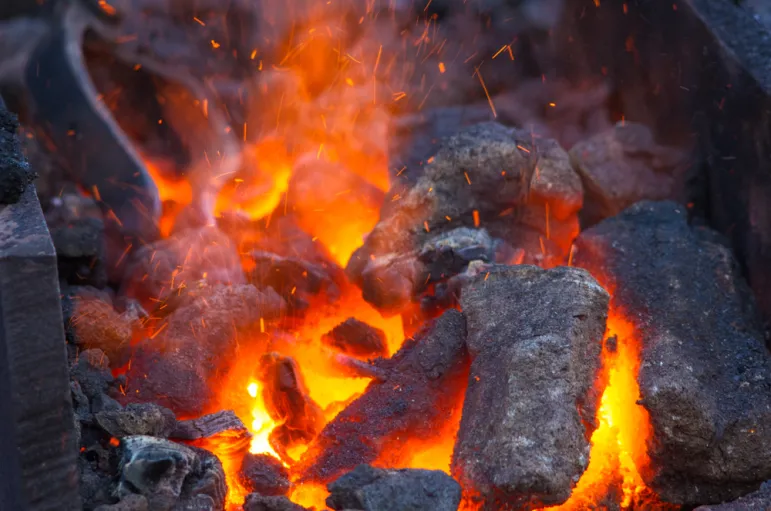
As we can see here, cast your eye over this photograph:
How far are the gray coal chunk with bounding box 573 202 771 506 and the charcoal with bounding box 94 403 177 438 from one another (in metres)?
1.67

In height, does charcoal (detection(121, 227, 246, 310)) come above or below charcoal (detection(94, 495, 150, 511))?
above

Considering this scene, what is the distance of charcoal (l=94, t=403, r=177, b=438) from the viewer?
2.47 metres

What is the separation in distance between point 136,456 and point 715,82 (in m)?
2.98

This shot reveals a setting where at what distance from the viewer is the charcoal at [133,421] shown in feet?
8.11

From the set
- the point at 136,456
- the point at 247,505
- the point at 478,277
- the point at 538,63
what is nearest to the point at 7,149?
the point at 136,456

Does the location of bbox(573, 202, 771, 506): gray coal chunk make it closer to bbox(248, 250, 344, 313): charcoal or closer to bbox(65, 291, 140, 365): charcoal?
bbox(248, 250, 344, 313): charcoal

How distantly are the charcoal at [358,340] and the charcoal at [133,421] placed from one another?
93 centimetres

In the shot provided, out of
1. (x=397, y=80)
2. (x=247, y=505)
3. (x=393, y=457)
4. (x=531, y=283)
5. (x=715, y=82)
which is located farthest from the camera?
(x=397, y=80)

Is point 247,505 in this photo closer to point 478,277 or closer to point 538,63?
point 478,277

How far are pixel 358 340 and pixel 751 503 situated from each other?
161cm

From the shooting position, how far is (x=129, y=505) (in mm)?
2143

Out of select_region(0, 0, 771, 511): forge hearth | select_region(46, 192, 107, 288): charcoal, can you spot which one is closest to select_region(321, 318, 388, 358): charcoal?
select_region(0, 0, 771, 511): forge hearth

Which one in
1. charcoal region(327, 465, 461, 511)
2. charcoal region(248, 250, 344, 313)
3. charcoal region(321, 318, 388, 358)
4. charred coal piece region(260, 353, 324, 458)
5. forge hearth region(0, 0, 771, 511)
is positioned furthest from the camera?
charcoal region(248, 250, 344, 313)

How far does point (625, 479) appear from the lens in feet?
8.99
